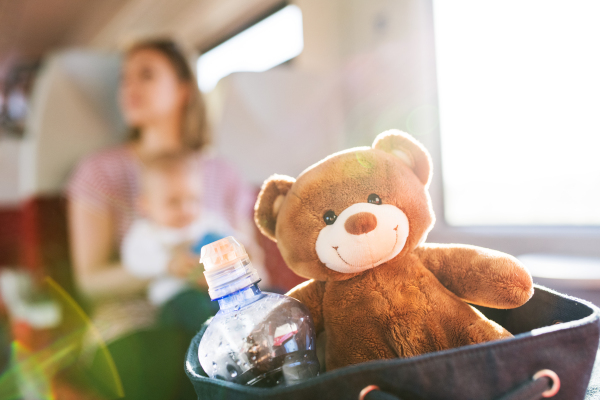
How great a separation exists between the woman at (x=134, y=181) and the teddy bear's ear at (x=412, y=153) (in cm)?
74

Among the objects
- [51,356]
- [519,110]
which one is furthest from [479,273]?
[51,356]

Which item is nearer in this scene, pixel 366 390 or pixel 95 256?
pixel 366 390

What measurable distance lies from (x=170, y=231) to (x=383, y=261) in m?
0.81

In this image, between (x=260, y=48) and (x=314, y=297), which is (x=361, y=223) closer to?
(x=314, y=297)

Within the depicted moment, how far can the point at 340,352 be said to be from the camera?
0.91ft

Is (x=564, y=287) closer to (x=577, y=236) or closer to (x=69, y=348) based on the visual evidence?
(x=577, y=236)

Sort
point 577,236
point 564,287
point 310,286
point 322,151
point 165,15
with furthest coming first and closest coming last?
point 165,15, point 322,151, point 577,236, point 564,287, point 310,286

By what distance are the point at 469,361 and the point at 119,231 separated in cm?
101

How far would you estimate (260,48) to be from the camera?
A: 1.86 m

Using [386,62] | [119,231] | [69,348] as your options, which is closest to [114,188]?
[119,231]

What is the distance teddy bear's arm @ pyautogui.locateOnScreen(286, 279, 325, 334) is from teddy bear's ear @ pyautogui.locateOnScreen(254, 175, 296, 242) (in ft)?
0.15

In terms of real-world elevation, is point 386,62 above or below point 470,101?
above

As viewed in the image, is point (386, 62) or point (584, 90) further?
point (386, 62)

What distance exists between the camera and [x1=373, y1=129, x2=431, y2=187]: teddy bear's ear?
29 cm
